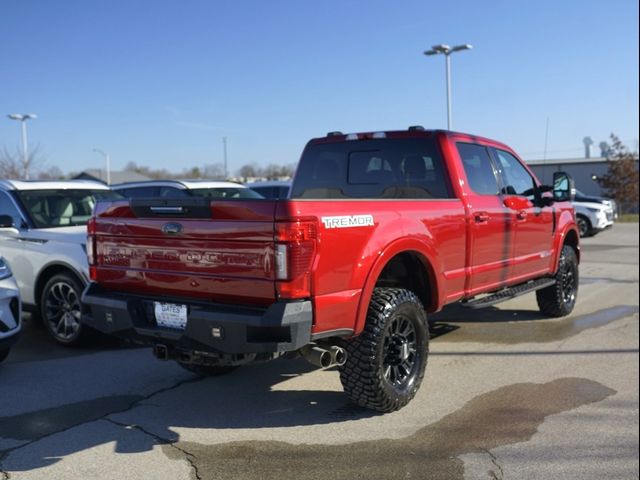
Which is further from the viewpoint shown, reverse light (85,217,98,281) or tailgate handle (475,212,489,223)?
tailgate handle (475,212,489,223)

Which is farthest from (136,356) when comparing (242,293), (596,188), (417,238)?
(596,188)

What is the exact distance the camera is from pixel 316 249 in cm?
373

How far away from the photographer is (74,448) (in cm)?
390

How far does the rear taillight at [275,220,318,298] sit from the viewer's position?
3.62 metres

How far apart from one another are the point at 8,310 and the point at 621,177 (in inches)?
1444

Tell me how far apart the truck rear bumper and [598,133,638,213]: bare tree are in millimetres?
36596

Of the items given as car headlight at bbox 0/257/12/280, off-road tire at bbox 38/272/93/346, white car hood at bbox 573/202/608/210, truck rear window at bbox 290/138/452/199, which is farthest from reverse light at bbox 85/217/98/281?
white car hood at bbox 573/202/608/210

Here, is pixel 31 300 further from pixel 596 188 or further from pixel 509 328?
pixel 596 188

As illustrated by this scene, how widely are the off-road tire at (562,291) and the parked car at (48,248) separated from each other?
213 inches

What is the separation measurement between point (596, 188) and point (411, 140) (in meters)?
45.9

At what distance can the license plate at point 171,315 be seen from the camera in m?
4.00

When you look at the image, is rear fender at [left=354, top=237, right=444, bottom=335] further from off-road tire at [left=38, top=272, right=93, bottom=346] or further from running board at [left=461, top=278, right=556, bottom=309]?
off-road tire at [left=38, top=272, right=93, bottom=346]

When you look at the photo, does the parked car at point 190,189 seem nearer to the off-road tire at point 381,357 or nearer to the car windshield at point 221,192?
the car windshield at point 221,192

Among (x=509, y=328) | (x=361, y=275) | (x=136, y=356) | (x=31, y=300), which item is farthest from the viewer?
(x=509, y=328)
